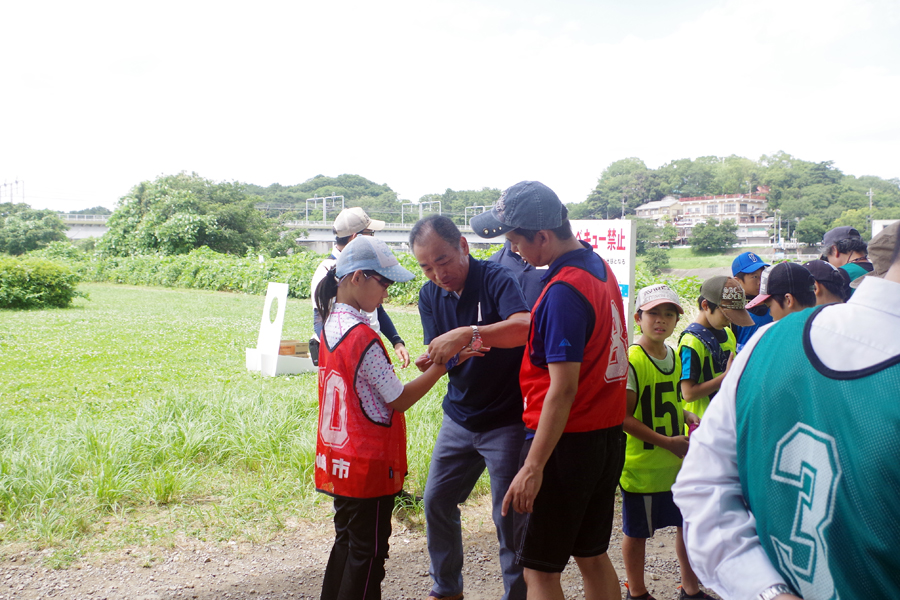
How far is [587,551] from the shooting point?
7.89 feet

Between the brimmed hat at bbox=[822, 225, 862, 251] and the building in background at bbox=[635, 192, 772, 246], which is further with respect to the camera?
the building in background at bbox=[635, 192, 772, 246]

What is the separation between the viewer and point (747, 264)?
15.2ft

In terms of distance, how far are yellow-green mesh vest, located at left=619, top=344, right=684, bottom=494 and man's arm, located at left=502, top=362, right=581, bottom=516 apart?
3.36ft

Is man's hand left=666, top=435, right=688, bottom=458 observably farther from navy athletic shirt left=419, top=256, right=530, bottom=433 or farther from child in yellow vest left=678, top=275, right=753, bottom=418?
navy athletic shirt left=419, top=256, right=530, bottom=433

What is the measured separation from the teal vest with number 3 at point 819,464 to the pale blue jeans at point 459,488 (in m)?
1.79

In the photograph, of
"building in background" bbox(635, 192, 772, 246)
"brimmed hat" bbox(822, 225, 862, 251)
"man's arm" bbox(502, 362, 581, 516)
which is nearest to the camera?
"man's arm" bbox(502, 362, 581, 516)

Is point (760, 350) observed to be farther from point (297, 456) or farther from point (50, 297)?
point (50, 297)

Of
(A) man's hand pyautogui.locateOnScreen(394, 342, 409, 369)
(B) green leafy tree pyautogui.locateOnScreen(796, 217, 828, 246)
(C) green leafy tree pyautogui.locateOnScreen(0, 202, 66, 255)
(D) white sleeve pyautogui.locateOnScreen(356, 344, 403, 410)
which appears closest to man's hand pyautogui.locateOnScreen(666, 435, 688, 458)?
(D) white sleeve pyautogui.locateOnScreen(356, 344, 403, 410)

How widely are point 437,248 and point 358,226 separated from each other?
2.22m

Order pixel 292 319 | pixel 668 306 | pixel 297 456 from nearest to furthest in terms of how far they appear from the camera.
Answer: pixel 668 306 < pixel 297 456 < pixel 292 319

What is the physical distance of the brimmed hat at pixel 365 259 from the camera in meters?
2.45

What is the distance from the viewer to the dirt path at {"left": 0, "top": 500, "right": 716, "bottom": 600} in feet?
10.7

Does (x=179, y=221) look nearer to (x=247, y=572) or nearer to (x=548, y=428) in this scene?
(x=247, y=572)

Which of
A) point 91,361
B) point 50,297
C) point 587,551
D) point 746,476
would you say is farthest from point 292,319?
point 746,476
